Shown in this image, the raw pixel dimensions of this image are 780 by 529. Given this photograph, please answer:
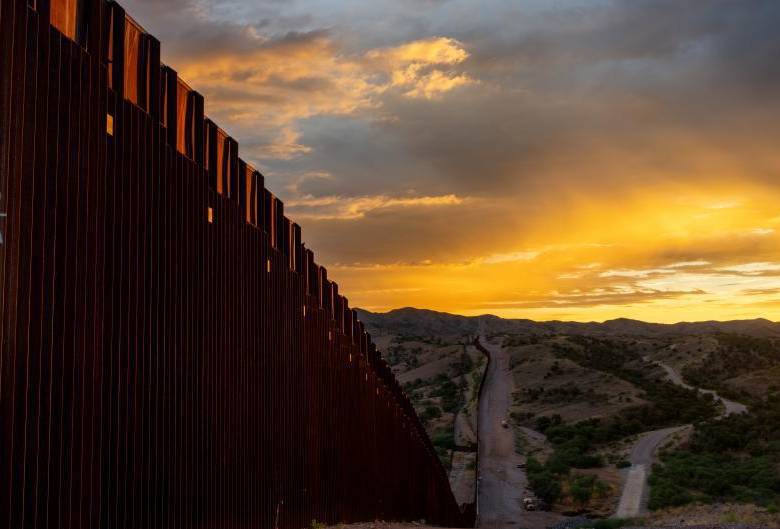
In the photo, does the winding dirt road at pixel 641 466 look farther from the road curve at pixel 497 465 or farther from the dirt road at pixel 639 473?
the road curve at pixel 497 465

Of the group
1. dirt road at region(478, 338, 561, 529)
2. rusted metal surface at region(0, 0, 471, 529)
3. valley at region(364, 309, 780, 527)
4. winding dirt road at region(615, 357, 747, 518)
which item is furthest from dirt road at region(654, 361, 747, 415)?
rusted metal surface at region(0, 0, 471, 529)

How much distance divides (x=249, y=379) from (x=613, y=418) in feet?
178

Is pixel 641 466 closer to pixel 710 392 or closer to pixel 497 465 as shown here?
pixel 497 465

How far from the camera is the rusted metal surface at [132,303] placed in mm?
7363

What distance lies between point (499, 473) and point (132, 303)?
41445 mm

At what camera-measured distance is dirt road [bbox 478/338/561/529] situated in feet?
124

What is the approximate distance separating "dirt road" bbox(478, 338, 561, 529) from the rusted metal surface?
22.9 meters

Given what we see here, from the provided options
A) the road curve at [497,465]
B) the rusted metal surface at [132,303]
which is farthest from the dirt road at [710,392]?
the rusted metal surface at [132,303]

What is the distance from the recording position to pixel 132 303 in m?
9.48

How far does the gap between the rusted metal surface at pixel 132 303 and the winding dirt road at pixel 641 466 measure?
24497mm

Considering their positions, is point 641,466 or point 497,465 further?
point 497,465

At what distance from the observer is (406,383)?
9262cm

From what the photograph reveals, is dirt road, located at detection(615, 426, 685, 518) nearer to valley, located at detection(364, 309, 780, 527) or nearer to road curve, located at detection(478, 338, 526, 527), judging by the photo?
valley, located at detection(364, 309, 780, 527)

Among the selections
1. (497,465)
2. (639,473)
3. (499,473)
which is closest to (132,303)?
(499,473)
